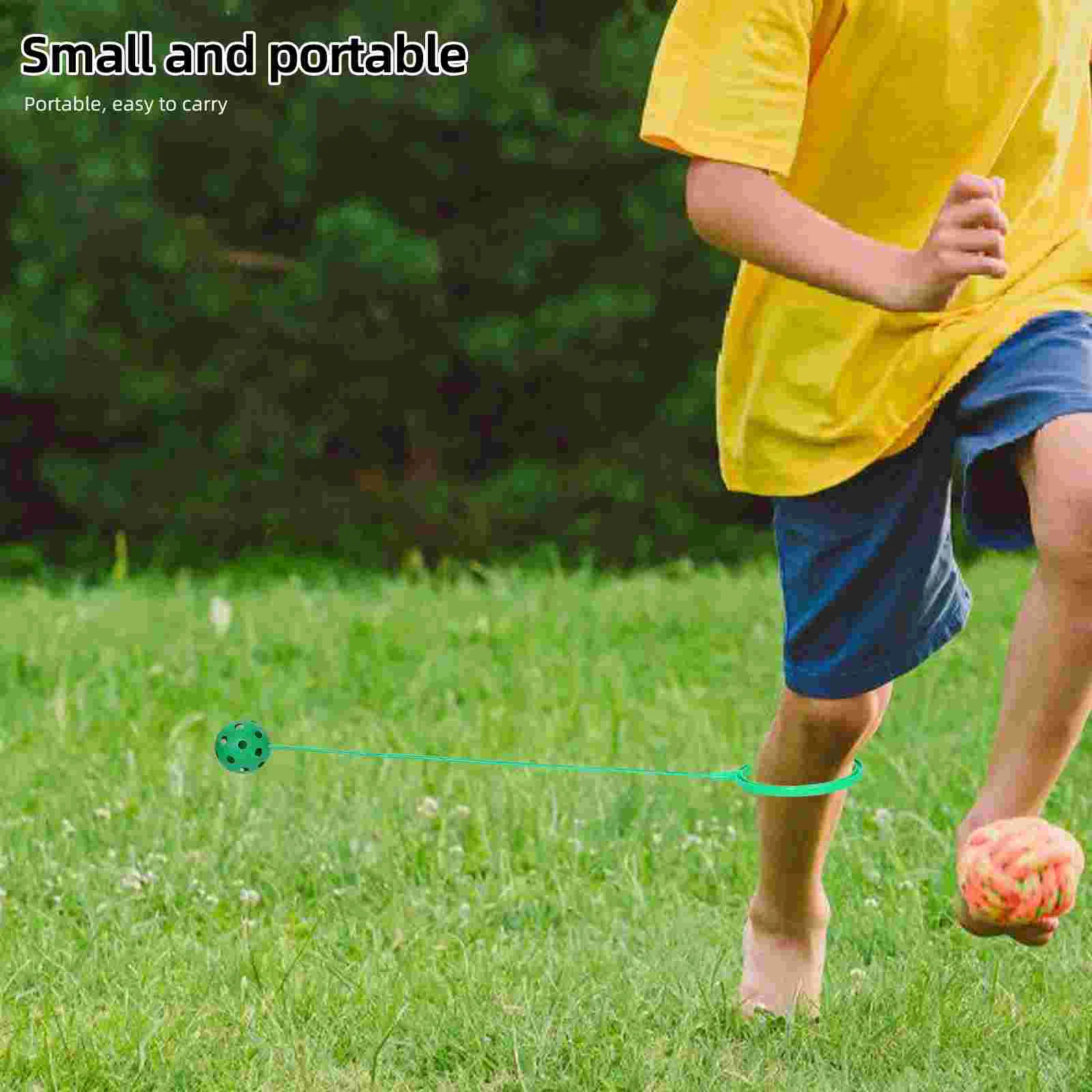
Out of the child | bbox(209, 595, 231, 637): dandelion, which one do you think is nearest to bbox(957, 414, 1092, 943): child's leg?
the child

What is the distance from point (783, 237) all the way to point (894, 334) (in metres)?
0.31

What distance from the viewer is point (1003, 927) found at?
89.8 inches

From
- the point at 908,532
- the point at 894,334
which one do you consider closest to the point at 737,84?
the point at 894,334

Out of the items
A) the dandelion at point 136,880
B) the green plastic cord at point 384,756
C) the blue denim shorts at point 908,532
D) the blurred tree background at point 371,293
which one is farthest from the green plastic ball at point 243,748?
the blurred tree background at point 371,293

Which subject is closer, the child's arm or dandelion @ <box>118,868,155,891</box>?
the child's arm

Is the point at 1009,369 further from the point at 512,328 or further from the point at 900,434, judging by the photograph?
the point at 512,328

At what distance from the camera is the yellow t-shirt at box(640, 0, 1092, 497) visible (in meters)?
2.47

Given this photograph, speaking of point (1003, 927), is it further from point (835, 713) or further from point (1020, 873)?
point (835, 713)

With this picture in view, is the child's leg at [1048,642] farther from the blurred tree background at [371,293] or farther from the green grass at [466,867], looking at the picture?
the blurred tree background at [371,293]

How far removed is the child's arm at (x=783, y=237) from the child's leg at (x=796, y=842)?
656 mm

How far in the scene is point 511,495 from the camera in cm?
1102

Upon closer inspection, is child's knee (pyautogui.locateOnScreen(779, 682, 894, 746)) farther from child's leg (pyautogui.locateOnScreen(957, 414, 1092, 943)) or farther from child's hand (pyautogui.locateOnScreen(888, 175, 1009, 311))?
child's hand (pyautogui.locateOnScreen(888, 175, 1009, 311))

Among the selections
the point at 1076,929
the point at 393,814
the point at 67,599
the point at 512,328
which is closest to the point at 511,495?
the point at 512,328

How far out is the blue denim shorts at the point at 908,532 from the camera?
8.08 ft
